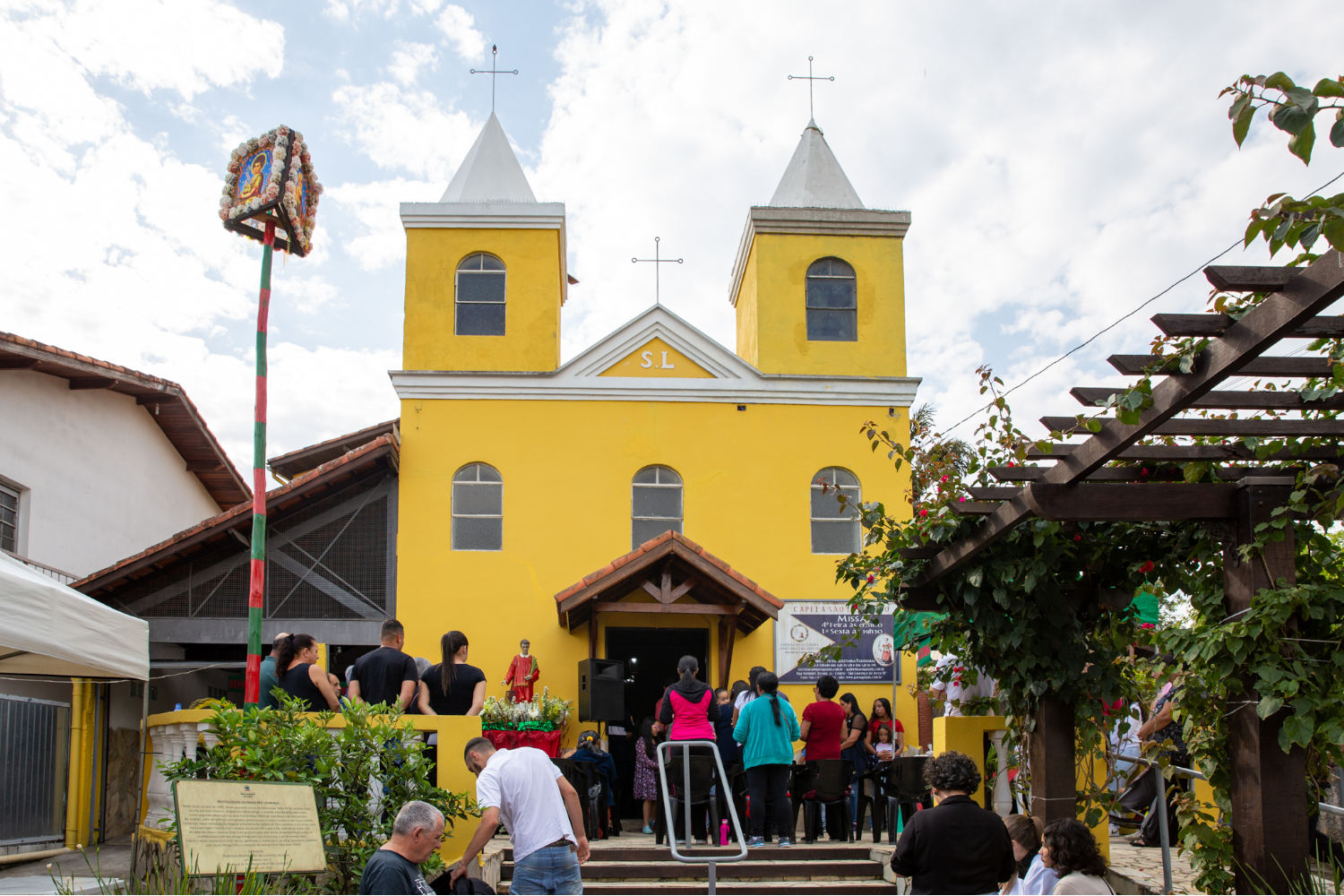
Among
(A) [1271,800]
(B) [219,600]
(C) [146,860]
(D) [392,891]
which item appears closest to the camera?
(D) [392,891]

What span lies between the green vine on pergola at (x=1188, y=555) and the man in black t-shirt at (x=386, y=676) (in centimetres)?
336

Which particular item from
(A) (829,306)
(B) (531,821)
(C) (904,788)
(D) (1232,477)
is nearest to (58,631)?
(B) (531,821)

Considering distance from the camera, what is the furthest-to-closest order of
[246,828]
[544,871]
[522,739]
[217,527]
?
Result: [217,527], [522,739], [544,871], [246,828]

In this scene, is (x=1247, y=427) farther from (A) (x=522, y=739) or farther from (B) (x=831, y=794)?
(A) (x=522, y=739)

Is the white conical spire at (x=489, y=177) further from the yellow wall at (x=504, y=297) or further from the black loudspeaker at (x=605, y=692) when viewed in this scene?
the black loudspeaker at (x=605, y=692)

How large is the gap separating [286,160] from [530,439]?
7349mm

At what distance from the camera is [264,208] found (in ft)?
31.3

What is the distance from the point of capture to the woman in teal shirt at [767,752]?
32.6 feet

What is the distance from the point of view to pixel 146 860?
725 centimetres

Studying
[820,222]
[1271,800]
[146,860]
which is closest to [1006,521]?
[1271,800]

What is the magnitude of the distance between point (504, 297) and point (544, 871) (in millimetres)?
11658

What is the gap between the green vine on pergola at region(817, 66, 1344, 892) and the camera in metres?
5.65

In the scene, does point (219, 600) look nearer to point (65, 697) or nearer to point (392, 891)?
point (65, 697)

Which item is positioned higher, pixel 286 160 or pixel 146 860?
pixel 286 160
